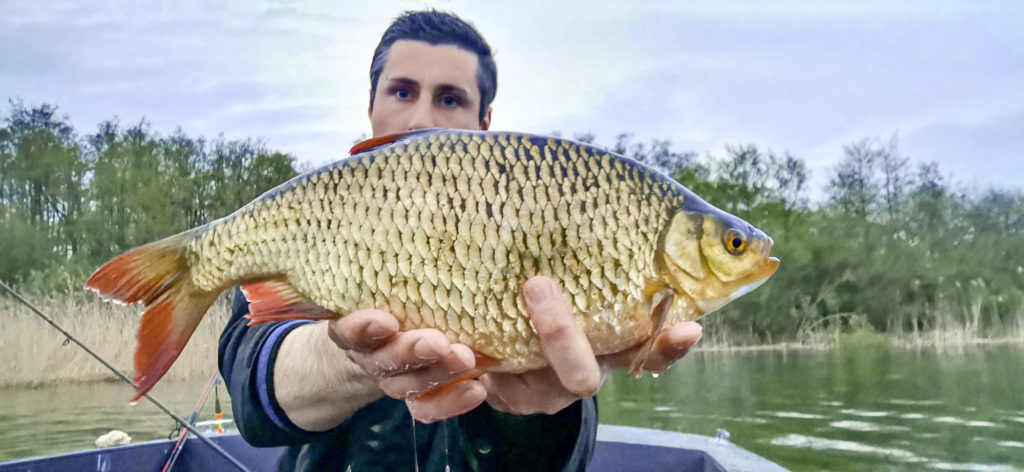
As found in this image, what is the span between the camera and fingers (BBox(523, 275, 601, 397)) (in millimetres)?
868

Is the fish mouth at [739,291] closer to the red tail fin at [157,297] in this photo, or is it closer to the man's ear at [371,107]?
the red tail fin at [157,297]

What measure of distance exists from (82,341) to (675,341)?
5.30 metres

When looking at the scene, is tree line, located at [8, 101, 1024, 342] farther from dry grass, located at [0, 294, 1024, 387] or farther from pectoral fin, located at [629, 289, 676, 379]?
pectoral fin, located at [629, 289, 676, 379]

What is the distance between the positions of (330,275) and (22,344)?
21.1 feet

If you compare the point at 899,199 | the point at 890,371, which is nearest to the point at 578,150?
the point at 890,371

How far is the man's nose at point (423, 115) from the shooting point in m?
1.90

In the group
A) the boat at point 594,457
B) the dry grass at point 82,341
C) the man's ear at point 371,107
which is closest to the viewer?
the man's ear at point 371,107

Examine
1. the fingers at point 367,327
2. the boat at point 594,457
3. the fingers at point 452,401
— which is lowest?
the boat at point 594,457

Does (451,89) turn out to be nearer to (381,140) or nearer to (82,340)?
(381,140)

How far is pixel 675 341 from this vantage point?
3.15 ft

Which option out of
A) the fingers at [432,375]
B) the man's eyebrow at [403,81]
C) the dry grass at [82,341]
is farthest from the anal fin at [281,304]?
the dry grass at [82,341]

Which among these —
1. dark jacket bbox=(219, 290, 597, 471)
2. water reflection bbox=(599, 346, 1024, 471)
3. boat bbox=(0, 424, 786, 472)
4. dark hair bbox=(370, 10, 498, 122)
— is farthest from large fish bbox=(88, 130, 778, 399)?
water reflection bbox=(599, 346, 1024, 471)

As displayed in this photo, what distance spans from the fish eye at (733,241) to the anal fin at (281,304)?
1.64 ft

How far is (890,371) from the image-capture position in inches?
484
